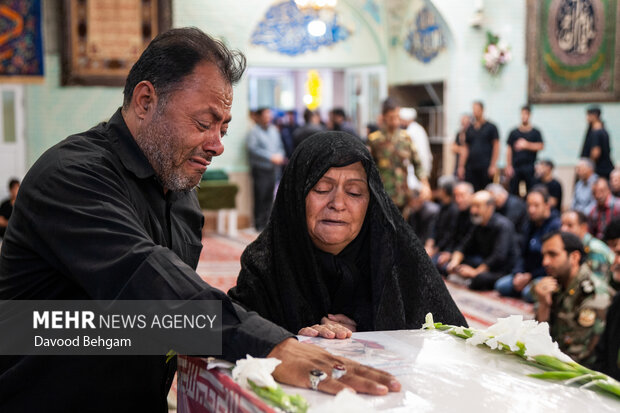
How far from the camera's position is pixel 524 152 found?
9.69 metres

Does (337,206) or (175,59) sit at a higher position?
(175,59)

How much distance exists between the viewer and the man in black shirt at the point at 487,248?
256 inches

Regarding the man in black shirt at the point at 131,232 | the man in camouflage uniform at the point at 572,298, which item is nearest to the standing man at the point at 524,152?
the man in camouflage uniform at the point at 572,298

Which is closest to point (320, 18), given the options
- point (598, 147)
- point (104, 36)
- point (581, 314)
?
point (104, 36)

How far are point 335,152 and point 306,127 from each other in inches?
302

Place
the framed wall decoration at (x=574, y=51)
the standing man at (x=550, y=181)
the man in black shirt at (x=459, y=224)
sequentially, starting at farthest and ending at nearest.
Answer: the framed wall decoration at (x=574, y=51)
the standing man at (x=550, y=181)
the man in black shirt at (x=459, y=224)

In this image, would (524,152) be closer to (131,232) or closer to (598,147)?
(598,147)

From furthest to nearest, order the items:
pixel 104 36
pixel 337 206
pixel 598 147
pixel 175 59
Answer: pixel 598 147, pixel 104 36, pixel 337 206, pixel 175 59

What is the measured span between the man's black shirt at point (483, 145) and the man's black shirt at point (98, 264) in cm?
840

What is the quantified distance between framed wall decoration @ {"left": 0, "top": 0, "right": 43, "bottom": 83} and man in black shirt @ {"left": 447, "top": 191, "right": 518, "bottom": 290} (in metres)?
5.46

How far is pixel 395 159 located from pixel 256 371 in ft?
19.0

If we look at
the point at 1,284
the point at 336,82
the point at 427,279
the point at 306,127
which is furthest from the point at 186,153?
the point at 336,82

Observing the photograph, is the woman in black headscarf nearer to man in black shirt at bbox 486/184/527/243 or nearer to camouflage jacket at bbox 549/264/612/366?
camouflage jacket at bbox 549/264/612/366

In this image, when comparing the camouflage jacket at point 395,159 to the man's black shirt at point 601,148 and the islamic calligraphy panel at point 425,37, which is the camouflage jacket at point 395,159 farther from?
the islamic calligraphy panel at point 425,37
